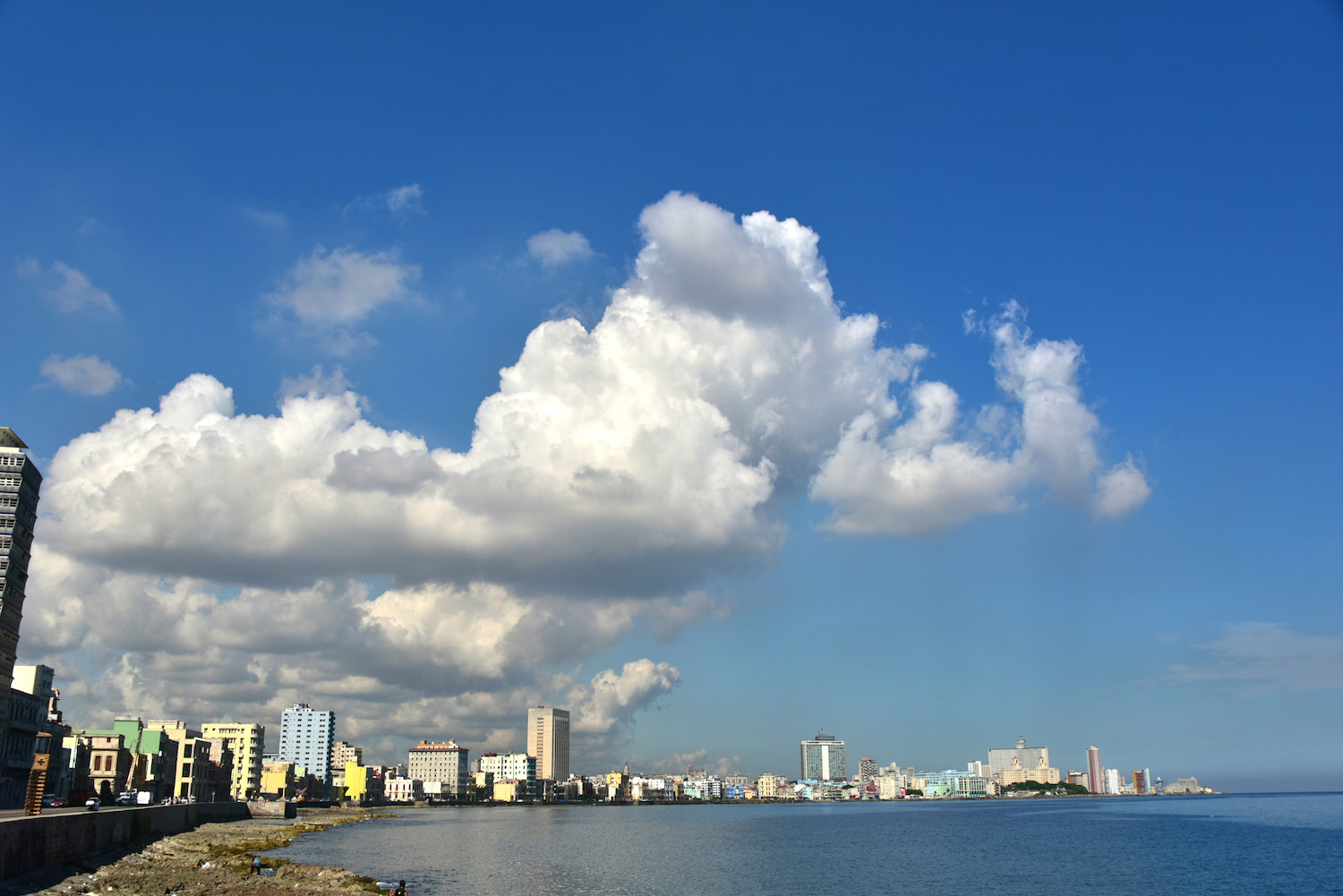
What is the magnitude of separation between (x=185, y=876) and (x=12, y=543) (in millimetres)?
61999

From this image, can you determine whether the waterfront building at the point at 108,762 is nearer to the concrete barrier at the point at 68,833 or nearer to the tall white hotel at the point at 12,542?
the tall white hotel at the point at 12,542

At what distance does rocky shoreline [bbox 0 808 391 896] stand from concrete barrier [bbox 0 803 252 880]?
0.91 meters

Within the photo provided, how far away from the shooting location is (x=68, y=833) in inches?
2383

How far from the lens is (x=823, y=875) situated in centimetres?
8669

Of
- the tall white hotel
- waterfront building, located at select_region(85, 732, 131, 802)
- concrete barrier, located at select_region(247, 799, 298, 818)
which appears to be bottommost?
concrete barrier, located at select_region(247, 799, 298, 818)

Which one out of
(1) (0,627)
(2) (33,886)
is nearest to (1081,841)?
(2) (33,886)

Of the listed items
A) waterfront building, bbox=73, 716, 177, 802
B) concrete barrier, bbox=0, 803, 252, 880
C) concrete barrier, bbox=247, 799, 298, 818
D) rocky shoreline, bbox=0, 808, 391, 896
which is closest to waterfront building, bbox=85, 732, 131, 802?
waterfront building, bbox=73, 716, 177, 802

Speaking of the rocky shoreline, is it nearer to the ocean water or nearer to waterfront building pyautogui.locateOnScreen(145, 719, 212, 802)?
the ocean water

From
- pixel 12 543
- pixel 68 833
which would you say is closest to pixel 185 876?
pixel 68 833

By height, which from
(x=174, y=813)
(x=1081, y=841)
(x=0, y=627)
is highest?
(x=0, y=627)

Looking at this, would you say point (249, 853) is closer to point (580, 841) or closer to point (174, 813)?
point (174, 813)

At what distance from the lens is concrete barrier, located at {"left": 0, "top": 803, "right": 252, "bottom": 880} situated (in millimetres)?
49219

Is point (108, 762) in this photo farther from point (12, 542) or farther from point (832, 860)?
point (832, 860)

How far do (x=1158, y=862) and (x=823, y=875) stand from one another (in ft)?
134
